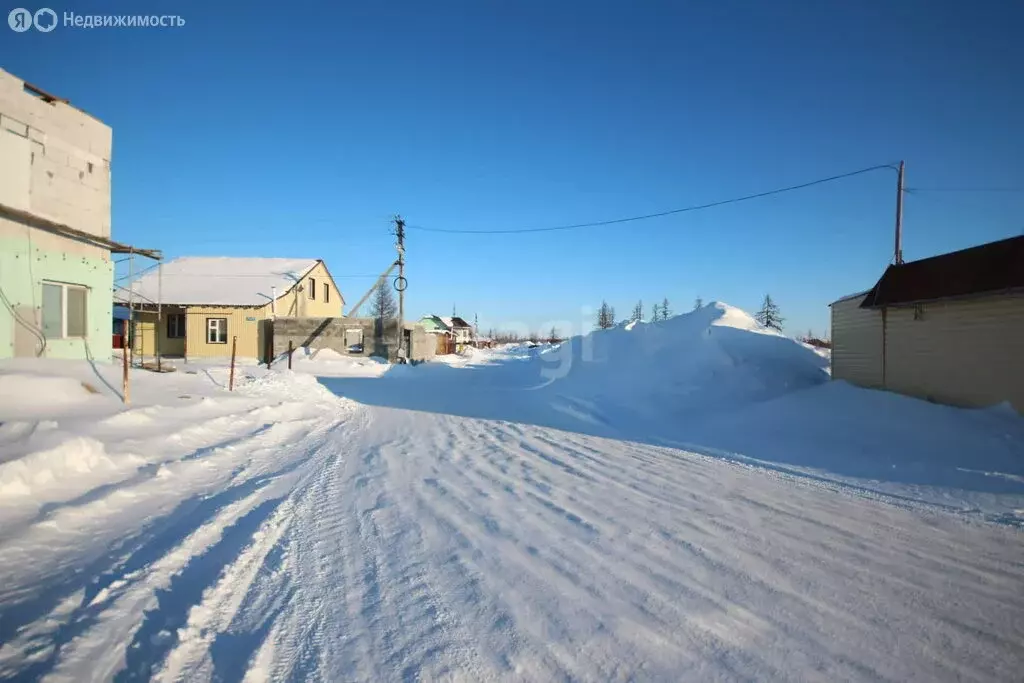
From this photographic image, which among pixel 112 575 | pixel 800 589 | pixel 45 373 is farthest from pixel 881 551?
pixel 45 373

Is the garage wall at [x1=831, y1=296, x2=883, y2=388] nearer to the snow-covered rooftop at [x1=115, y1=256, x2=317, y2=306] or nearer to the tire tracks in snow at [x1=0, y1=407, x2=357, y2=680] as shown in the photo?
the tire tracks in snow at [x1=0, y1=407, x2=357, y2=680]

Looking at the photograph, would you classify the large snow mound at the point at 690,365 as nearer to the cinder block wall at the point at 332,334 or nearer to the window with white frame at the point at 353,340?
the cinder block wall at the point at 332,334

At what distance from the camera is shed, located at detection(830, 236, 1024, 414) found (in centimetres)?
935

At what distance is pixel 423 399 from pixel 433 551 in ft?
38.8

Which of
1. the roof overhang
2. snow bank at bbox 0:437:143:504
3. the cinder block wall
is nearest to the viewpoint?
snow bank at bbox 0:437:143:504

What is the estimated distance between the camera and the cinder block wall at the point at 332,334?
95.6 feet

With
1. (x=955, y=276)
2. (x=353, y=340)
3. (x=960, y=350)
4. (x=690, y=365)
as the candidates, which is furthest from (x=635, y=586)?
(x=353, y=340)

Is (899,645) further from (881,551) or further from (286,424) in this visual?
(286,424)

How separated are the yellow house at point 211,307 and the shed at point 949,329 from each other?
97.2 ft

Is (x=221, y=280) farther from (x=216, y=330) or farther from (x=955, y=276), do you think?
(x=955, y=276)

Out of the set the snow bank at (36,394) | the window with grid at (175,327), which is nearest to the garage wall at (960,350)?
the snow bank at (36,394)

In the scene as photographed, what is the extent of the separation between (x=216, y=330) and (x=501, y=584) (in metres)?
31.3

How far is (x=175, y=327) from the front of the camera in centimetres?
2959

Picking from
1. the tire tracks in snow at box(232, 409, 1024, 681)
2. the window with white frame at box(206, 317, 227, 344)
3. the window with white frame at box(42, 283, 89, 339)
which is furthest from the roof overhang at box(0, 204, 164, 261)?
the window with white frame at box(206, 317, 227, 344)
